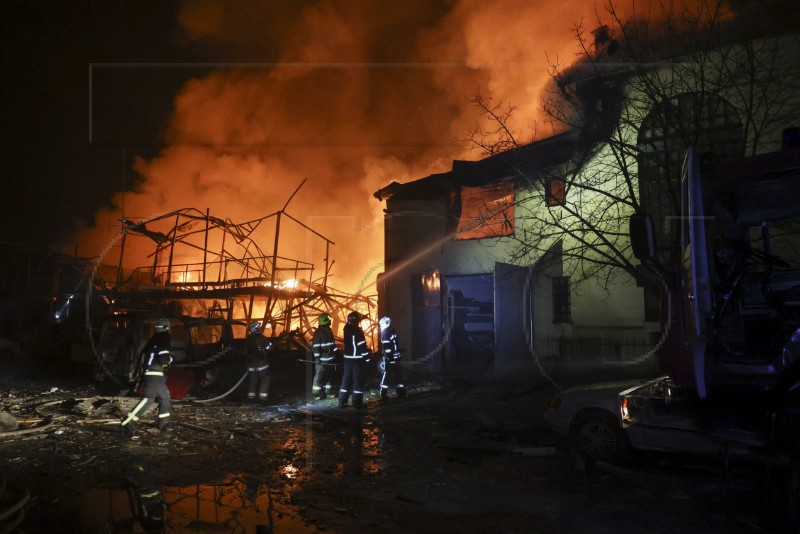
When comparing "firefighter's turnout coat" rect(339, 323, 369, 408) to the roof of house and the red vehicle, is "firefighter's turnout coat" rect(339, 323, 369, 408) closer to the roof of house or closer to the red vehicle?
the roof of house

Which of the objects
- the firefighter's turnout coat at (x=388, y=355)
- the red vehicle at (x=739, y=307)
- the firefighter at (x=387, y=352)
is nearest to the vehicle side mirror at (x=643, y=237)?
the red vehicle at (x=739, y=307)

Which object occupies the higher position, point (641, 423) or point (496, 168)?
point (496, 168)

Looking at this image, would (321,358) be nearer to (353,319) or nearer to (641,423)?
(353,319)

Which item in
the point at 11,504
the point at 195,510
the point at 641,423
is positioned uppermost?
the point at 641,423

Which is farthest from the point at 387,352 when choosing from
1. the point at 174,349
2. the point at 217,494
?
the point at 217,494

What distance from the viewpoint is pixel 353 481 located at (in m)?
6.00

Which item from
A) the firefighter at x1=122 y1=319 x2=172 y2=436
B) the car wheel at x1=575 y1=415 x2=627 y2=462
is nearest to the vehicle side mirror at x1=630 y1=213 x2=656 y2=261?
the car wheel at x1=575 y1=415 x2=627 y2=462

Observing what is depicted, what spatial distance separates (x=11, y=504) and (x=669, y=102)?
10.2 m

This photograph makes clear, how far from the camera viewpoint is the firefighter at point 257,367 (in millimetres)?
11719

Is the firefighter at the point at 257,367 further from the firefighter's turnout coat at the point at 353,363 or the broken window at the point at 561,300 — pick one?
the broken window at the point at 561,300

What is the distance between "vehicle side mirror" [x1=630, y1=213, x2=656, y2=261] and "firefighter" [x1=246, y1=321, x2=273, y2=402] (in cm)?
828

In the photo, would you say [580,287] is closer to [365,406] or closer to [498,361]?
[498,361]

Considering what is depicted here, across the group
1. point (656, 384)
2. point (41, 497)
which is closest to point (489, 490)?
point (656, 384)

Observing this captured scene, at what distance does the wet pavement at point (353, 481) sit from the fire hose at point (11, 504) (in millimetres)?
22
